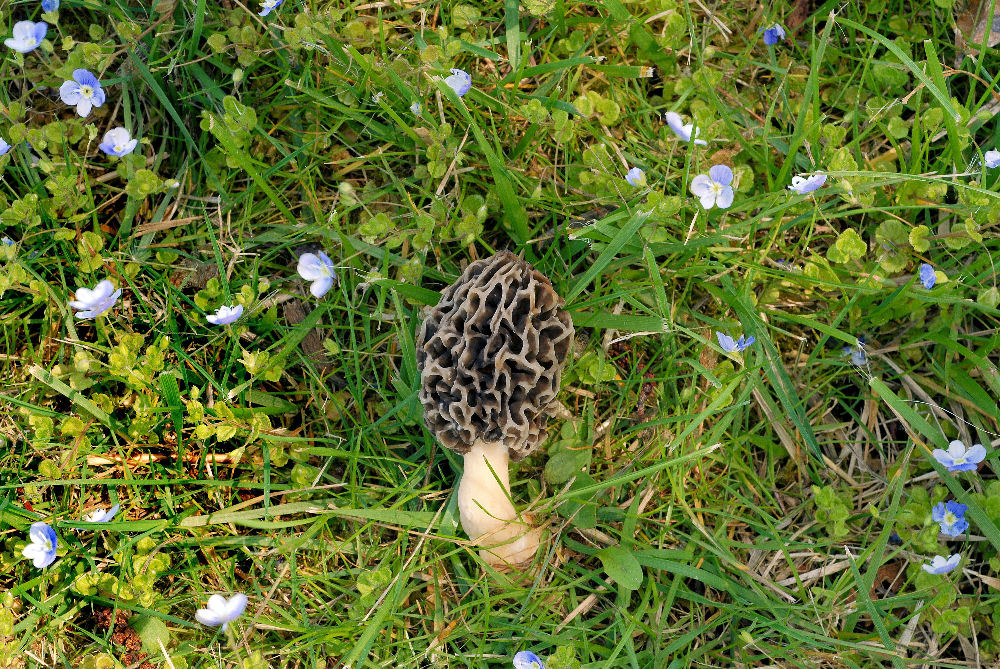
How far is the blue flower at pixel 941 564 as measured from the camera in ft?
10.8

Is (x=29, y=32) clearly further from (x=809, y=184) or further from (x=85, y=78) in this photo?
(x=809, y=184)

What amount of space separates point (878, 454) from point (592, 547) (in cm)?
139

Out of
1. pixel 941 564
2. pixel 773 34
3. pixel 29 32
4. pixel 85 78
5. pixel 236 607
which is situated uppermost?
pixel 29 32

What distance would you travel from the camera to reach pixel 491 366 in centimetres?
316

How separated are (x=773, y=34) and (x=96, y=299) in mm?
3290

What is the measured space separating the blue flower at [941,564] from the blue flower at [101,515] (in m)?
3.36

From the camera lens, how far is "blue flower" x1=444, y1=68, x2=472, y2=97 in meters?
3.59

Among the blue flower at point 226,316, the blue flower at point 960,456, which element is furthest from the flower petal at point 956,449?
the blue flower at point 226,316

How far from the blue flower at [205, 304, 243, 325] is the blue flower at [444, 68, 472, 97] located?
4.36 feet

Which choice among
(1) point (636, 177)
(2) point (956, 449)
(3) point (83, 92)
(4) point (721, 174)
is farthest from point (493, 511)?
(3) point (83, 92)

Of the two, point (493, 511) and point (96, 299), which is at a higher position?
point (96, 299)

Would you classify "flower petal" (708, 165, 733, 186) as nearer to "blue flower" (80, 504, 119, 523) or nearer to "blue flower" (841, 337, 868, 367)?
"blue flower" (841, 337, 868, 367)

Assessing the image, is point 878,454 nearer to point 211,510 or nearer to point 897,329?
point 897,329

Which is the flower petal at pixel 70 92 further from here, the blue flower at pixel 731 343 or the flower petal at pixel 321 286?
the blue flower at pixel 731 343
